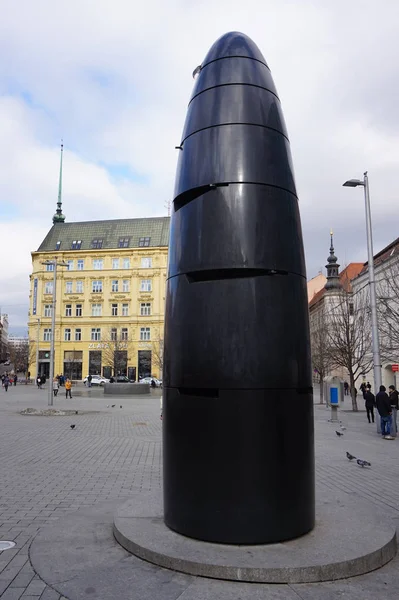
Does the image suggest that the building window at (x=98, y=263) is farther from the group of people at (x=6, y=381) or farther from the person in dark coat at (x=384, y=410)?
the person in dark coat at (x=384, y=410)

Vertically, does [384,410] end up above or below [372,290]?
below

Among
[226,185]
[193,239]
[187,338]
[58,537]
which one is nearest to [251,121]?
[226,185]

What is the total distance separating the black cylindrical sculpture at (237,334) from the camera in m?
4.85

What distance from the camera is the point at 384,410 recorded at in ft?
53.2

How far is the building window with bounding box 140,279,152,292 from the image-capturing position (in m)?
72.2

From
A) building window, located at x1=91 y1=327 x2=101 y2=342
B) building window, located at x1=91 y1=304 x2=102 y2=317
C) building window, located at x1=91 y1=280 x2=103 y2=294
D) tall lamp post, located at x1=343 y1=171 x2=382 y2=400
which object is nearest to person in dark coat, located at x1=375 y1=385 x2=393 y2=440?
tall lamp post, located at x1=343 y1=171 x2=382 y2=400

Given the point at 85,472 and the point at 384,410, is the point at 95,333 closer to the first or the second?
the point at 384,410

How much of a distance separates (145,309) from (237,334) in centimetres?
6813

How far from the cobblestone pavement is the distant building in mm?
52268

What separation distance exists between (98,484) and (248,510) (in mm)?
4788

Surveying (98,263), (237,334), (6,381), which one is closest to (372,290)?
(237,334)

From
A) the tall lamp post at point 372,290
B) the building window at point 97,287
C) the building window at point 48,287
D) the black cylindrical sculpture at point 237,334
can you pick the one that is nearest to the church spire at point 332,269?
the building window at point 97,287

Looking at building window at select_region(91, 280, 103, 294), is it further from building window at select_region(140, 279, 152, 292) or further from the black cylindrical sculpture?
the black cylindrical sculpture

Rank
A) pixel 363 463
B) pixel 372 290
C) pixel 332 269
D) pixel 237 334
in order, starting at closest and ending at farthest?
pixel 237 334 → pixel 363 463 → pixel 372 290 → pixel 332 269
